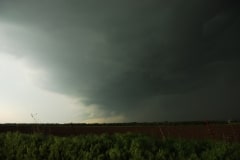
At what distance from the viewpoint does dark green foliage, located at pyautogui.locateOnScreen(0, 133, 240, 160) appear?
9.21 metres

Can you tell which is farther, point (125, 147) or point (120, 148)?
point (120, 148)

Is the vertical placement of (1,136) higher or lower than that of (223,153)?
higher

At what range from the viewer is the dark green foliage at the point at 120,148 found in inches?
363

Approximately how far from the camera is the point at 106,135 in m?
12.1

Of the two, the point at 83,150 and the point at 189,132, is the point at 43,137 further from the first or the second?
the point at 189,132

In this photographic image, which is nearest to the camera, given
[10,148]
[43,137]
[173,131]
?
[43,137]

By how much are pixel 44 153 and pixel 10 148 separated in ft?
10.4

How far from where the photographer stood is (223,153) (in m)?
8.88

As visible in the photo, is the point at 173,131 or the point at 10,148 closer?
the point at 10,148

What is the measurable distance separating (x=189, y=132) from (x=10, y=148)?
1780 centimetres

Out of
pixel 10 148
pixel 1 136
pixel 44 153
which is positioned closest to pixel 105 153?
pixel 44 153

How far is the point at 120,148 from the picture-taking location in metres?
10.7

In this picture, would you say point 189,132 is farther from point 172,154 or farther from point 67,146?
point 172,154

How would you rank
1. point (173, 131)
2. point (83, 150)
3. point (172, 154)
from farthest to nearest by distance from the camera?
1. point (173, 131)
2. point (83, 150)
3. point (172, 154)
